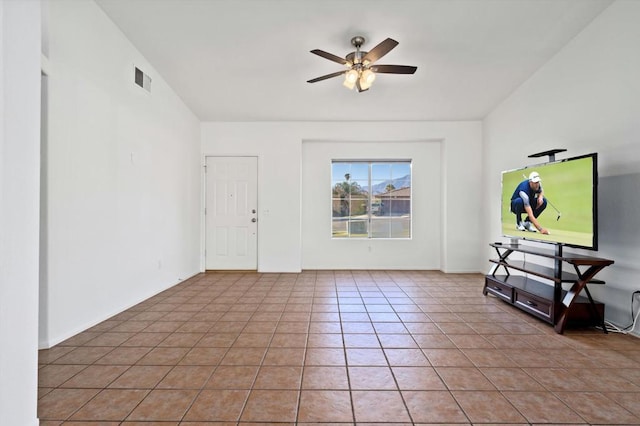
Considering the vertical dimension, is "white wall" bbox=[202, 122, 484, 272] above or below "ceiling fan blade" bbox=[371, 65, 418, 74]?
below

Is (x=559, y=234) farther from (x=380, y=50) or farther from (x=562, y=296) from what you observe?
(x=380, y=50)

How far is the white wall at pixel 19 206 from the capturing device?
1.22 metres

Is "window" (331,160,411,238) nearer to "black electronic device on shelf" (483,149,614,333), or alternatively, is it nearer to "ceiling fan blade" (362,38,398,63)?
"black electronic device on shelf" (483,149,614,333)

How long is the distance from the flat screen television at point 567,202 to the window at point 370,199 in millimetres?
2253

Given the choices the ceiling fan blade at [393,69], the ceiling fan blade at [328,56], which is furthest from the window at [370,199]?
the ceiling fan blade at [328,56]

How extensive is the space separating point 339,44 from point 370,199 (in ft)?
9.69

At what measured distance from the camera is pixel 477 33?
2.99 meters

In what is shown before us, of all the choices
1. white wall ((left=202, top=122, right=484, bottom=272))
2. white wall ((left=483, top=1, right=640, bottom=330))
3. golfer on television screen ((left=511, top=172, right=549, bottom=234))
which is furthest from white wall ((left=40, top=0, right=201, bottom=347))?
white wall ((left=483, top=1, right=640, bottom=330))

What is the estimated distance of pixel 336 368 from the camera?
2.01 meters

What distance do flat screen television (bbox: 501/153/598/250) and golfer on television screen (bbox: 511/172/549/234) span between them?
0.01 m

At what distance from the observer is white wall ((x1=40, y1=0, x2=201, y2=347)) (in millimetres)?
2365

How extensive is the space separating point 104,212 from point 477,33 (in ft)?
13.4

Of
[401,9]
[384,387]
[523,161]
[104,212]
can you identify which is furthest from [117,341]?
[523,161]

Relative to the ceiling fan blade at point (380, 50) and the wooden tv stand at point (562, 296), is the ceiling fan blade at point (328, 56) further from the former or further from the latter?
the wooden tv stand at point (562, 296)
